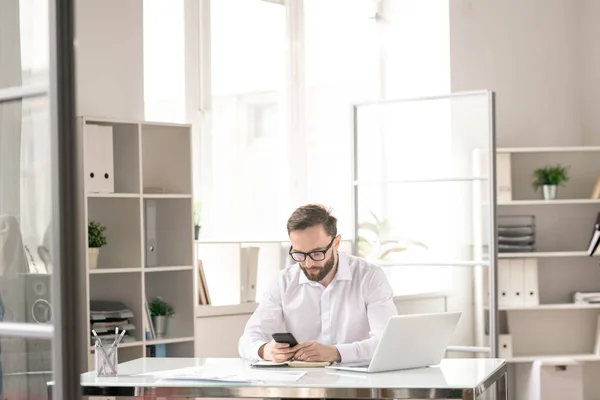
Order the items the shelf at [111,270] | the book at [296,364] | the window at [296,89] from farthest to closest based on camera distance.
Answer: the window at [296,89]
the shelf at [111,270]
the book at [296,364]

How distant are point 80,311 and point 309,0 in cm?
502

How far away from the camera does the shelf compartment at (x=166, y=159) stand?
201 inches

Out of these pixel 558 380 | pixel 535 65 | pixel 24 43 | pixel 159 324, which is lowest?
pixel 558 380

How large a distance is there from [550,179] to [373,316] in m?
2.71

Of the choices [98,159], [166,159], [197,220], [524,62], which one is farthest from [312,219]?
[524,62]

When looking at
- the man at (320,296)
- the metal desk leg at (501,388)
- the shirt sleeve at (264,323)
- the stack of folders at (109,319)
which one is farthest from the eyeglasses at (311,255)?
the stack of folders at (109,319)

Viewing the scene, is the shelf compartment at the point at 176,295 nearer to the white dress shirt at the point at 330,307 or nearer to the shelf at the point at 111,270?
the shelf at the point at 111,270

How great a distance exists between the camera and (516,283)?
6.23 metres

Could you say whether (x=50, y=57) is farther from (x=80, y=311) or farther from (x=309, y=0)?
(x=309, y=0)

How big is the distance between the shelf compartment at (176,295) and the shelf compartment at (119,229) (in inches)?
12.3

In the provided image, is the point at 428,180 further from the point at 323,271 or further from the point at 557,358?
the point at 323,271

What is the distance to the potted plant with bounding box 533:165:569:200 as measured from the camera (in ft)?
21.1

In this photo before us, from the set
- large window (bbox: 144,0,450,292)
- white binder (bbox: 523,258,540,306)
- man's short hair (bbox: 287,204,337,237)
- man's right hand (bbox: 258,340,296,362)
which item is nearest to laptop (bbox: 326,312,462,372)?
man's right hand (bbox: 258,340,296,362)

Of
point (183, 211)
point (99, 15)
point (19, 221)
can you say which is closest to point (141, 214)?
point (183, 211)
